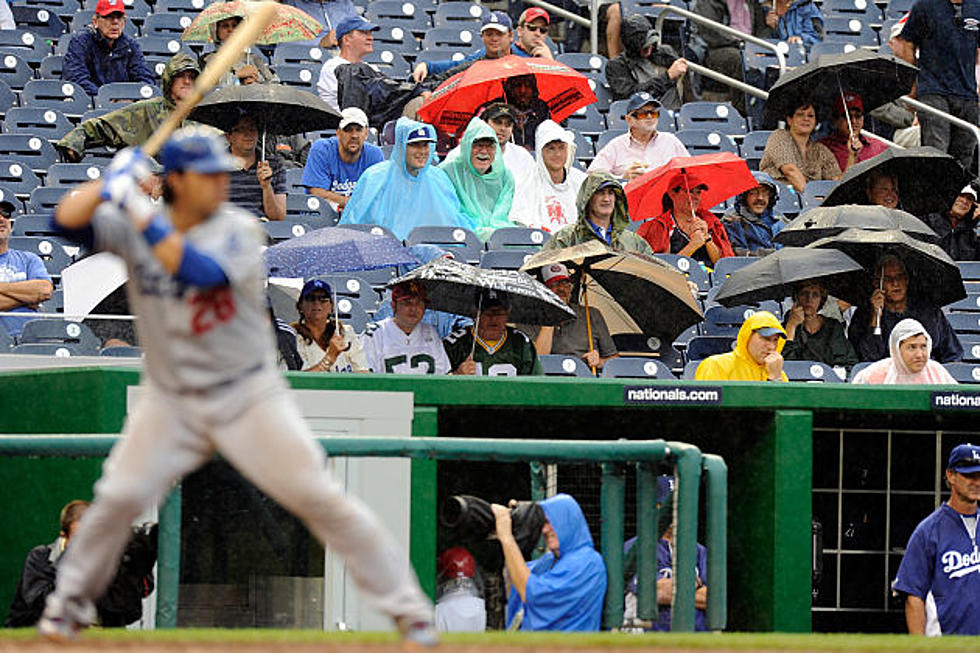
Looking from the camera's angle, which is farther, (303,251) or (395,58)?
(395,58)

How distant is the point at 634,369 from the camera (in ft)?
28.5

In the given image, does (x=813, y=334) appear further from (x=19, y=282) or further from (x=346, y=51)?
(x=346, y=51)

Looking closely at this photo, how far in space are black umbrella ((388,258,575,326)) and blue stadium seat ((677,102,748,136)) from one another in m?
4.85

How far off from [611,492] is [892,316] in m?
3.58

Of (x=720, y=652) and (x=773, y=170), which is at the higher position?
(x=773, y=170)

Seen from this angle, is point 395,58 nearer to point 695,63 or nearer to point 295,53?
point 295,53

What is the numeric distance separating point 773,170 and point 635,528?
6203 mm

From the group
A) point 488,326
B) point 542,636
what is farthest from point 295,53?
point 542,636

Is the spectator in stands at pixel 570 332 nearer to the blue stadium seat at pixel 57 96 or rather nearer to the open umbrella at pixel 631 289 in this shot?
the open umbrella at pixel 631 289

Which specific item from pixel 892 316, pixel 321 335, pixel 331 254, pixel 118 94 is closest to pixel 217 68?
pixel 321 335

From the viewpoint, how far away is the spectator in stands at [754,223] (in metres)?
11.2

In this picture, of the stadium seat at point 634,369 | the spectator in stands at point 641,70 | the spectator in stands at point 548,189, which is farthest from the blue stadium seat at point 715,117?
the stadium seat at point 634,369

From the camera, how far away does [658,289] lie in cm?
890

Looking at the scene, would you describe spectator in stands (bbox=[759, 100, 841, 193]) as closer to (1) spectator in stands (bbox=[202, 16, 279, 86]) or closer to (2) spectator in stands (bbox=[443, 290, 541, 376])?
(1) spectator in stands (bbox=[202, 16, 279, 86])
